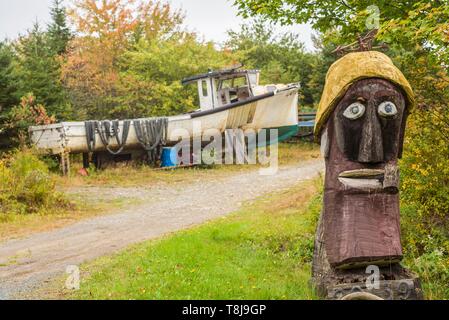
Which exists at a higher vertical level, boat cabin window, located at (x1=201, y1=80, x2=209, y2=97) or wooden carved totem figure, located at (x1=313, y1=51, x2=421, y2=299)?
boat cabin window, located at (x1=201, y1=80, x2=209, y2=97)

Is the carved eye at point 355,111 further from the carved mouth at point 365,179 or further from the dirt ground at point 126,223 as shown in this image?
the dirt ground at point 126,223

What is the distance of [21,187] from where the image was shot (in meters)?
11.3

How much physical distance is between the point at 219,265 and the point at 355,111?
9.20 feet

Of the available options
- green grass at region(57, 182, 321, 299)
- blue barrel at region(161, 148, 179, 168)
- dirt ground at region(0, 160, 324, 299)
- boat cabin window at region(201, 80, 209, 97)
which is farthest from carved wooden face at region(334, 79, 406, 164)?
boat cabin window at region(201, 80, 209, 97)

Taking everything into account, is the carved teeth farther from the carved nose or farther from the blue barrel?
the blue barrel

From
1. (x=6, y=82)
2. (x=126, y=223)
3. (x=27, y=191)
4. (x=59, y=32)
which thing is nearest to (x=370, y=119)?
(x=126, y=223)

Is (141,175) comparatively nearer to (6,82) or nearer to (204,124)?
(204,124)

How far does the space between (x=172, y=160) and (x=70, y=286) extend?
1179 cm

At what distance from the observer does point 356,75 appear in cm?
461

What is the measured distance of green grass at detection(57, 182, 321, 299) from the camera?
17.4 ft

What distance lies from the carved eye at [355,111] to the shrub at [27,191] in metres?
8.13

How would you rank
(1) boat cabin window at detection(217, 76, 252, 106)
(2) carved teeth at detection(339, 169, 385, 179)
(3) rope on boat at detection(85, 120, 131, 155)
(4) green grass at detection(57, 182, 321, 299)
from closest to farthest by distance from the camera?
(2) carved teeth at detection(339, 169, 385, 179) → (4) green grass at detection(57, 182, 321, 299) → (3) rope on boat at detection(85, 120, 131, 155) → (1) boat cabin window at detection(217, 76, 252, 106)

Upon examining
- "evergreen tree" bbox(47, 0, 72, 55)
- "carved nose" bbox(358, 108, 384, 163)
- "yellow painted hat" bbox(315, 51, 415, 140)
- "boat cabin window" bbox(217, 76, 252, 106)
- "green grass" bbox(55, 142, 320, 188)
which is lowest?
"green grass" bbox(55, 142, 320, 188)
